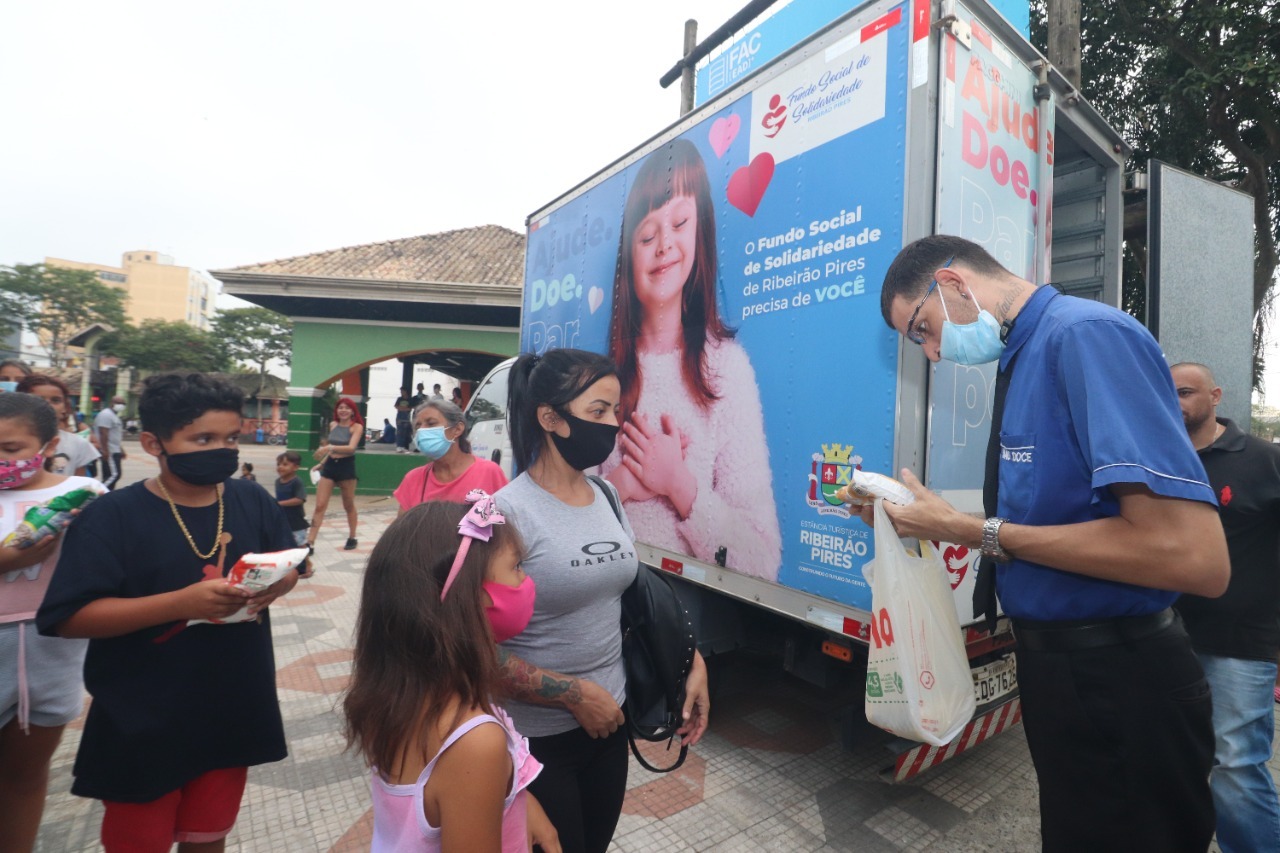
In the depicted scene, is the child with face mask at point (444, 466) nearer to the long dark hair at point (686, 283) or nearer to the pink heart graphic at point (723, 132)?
the long dark hair at point (686, 283)

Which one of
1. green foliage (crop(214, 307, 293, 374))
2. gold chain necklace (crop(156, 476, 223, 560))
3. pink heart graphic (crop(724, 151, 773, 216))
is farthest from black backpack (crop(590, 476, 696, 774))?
green foliage (crop(214, 307, 293, 374))

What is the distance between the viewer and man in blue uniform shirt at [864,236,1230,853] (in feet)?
4.11

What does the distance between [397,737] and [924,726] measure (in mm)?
1370

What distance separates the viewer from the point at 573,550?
1.61 m

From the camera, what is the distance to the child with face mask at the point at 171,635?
58.8 inches

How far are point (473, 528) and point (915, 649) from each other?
1.25m

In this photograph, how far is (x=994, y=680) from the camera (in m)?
2.59

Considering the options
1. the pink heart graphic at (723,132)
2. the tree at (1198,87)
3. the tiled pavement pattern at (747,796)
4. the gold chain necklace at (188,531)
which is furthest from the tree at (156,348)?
the tree at (1198,87)

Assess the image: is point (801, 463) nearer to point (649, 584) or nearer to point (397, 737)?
point (649, 584)

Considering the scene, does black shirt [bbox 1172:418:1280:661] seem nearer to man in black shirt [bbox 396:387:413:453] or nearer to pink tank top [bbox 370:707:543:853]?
pink tank top [bbox 370:707:543:853]

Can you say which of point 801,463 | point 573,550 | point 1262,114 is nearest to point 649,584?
point 573,550

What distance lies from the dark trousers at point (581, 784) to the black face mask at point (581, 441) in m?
0.72

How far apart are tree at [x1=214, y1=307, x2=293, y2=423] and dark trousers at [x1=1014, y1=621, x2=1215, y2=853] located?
4357 centimetres

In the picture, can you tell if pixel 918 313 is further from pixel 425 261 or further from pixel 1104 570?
pixel 425 261
